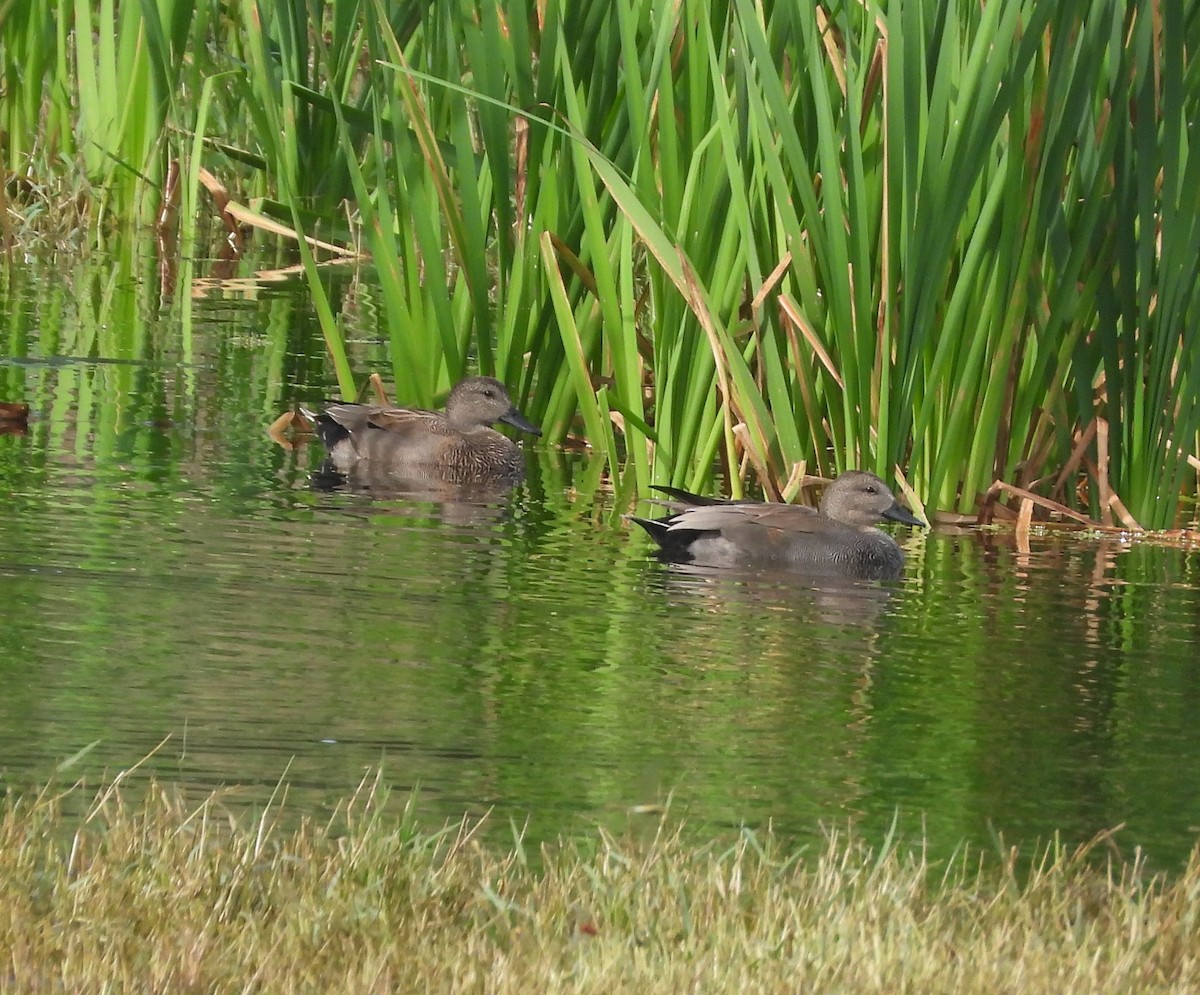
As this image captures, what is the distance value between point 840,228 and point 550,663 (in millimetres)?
1952

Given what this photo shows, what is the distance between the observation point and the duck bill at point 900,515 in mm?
6230

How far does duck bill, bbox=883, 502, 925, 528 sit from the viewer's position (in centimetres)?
623

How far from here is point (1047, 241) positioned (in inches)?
253

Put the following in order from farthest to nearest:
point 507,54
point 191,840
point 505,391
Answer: point 505,391 → point 507,54 → point 191,840

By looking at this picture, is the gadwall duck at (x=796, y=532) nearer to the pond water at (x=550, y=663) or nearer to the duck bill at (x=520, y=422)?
the pond water at (x=550, y=663)

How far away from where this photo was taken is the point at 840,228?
19.6 feet

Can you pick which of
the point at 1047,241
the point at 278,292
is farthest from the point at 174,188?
the point at 1047,241

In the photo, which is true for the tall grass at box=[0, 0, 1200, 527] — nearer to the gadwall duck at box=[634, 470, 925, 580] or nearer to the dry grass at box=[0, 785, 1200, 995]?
the gadwall duck at box=[634, 470, 925, 580]

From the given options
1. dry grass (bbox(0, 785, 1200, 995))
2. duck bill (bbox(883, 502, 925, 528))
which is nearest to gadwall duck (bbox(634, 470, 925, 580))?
duck bill (bbox(883, 502, 925, 528))

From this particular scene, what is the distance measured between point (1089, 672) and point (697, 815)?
1565 mm

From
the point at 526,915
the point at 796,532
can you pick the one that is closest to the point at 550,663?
the point at 526,915

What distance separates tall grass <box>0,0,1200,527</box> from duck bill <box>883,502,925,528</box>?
19cm

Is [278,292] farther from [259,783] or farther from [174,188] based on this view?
[259,783]

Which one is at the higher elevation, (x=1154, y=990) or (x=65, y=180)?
(x=65, y=180)
